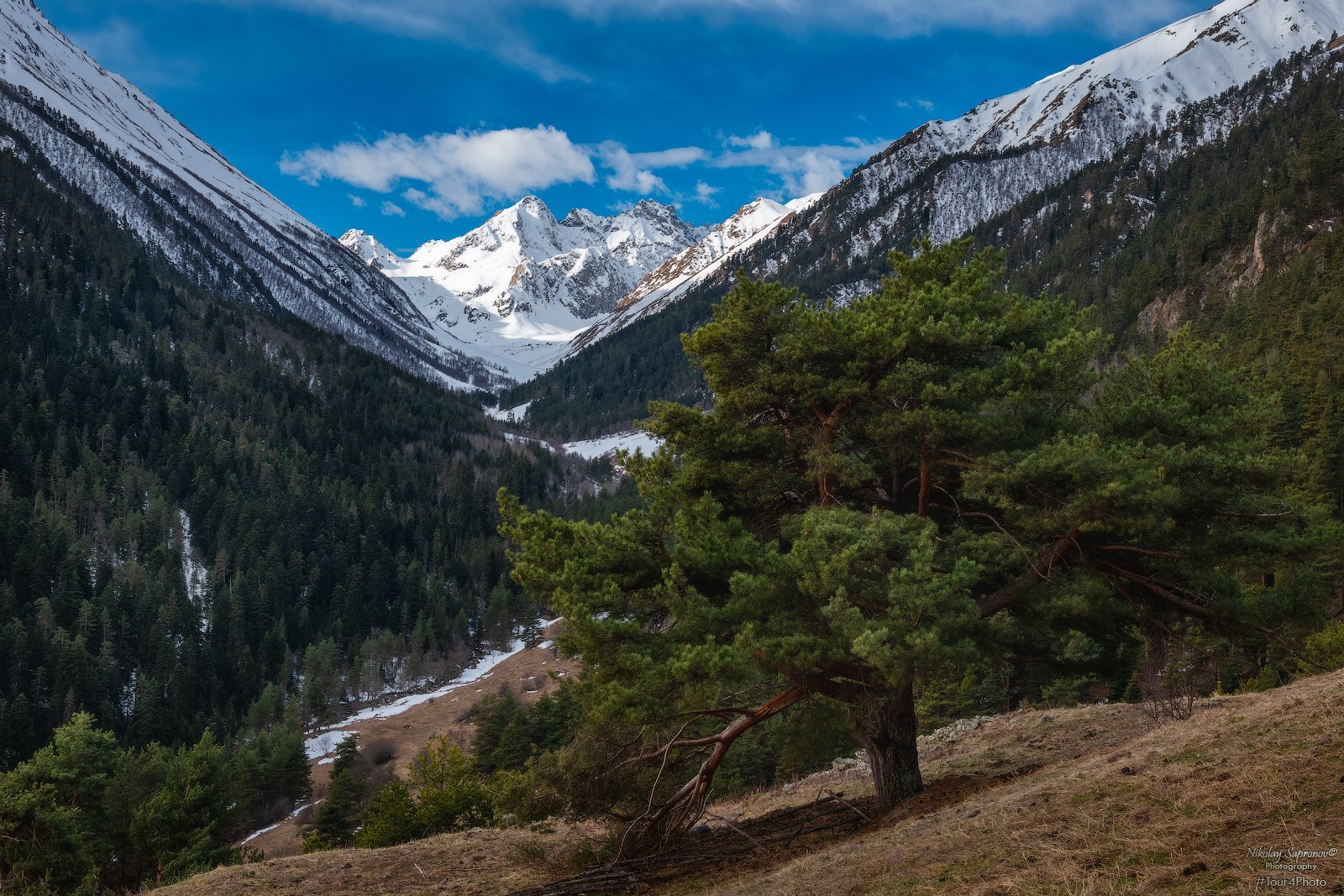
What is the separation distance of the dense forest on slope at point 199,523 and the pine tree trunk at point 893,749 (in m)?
90.3

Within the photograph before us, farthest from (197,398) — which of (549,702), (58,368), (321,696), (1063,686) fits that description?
(1063,686)

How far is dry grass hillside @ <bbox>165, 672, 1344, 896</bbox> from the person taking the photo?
20.2ft

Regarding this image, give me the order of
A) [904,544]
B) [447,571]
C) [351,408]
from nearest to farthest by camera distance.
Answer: [904,544] → [447,571] → [351,408]

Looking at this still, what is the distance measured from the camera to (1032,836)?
25.8 feet

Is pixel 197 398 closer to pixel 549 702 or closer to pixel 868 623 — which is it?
pixel 549 702

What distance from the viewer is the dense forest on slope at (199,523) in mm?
90688

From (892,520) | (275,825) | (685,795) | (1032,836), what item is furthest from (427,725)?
(1032,836)

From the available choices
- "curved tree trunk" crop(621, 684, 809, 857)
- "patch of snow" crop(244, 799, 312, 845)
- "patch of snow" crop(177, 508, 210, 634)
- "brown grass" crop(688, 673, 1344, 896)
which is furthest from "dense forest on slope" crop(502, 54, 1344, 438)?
"patch of snow" crop(177, 508, 210, 634)

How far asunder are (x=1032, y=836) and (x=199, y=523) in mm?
147366

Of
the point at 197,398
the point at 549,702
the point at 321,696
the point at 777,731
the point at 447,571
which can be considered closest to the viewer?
the point at 777,731

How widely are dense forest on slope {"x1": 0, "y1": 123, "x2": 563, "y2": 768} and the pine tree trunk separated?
9030 centimetres

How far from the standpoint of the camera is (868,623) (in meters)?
10.8

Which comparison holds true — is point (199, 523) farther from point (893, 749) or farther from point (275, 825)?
point (893, 749)

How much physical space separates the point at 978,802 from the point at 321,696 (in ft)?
302
